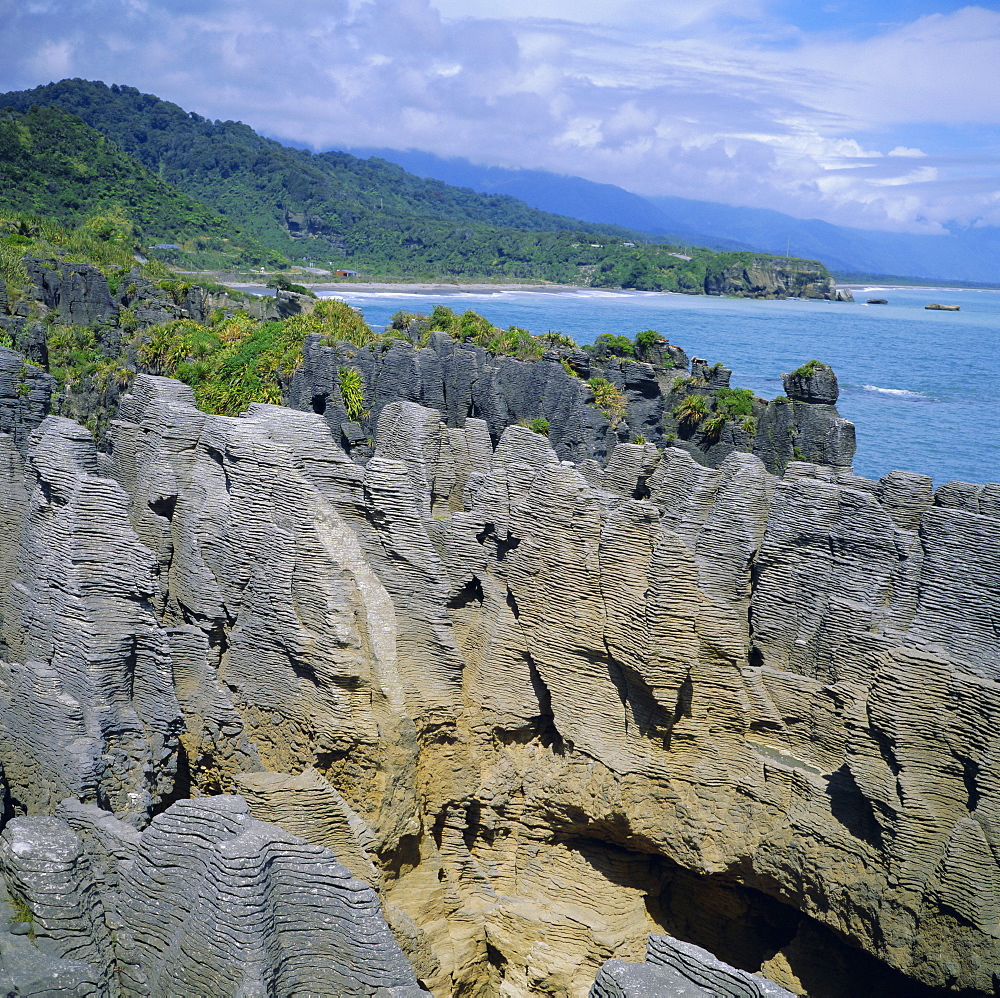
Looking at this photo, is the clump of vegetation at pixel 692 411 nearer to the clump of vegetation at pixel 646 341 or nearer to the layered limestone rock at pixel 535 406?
the layered limestone rock at pixel 535 406

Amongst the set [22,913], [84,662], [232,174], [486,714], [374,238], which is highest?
[232,174]

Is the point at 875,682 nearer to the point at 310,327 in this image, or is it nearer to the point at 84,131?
the point at 310,327

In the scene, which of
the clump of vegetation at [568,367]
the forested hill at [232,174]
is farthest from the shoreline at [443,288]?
the clump of vegetation at [568,367]

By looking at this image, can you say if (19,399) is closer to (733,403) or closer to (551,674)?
(551,674)

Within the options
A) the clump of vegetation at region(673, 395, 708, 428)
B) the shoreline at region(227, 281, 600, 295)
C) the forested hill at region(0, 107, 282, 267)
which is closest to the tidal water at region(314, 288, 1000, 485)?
the shoreline at region(227, 281, 600, 295)

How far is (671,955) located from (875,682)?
3.25m

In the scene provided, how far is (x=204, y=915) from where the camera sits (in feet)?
23.2

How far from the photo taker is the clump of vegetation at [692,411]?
3678 centimetres

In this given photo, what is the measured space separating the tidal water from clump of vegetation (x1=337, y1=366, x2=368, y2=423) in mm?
23303

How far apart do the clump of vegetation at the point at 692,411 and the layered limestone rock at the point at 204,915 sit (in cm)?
3182

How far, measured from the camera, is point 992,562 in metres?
8.54

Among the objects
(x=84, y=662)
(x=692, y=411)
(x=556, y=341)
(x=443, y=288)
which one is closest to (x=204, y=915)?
(x=84, y=662)

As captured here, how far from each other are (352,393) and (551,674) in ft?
76.8

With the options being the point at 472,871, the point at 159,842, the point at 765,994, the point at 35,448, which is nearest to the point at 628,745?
the point at 472,871
